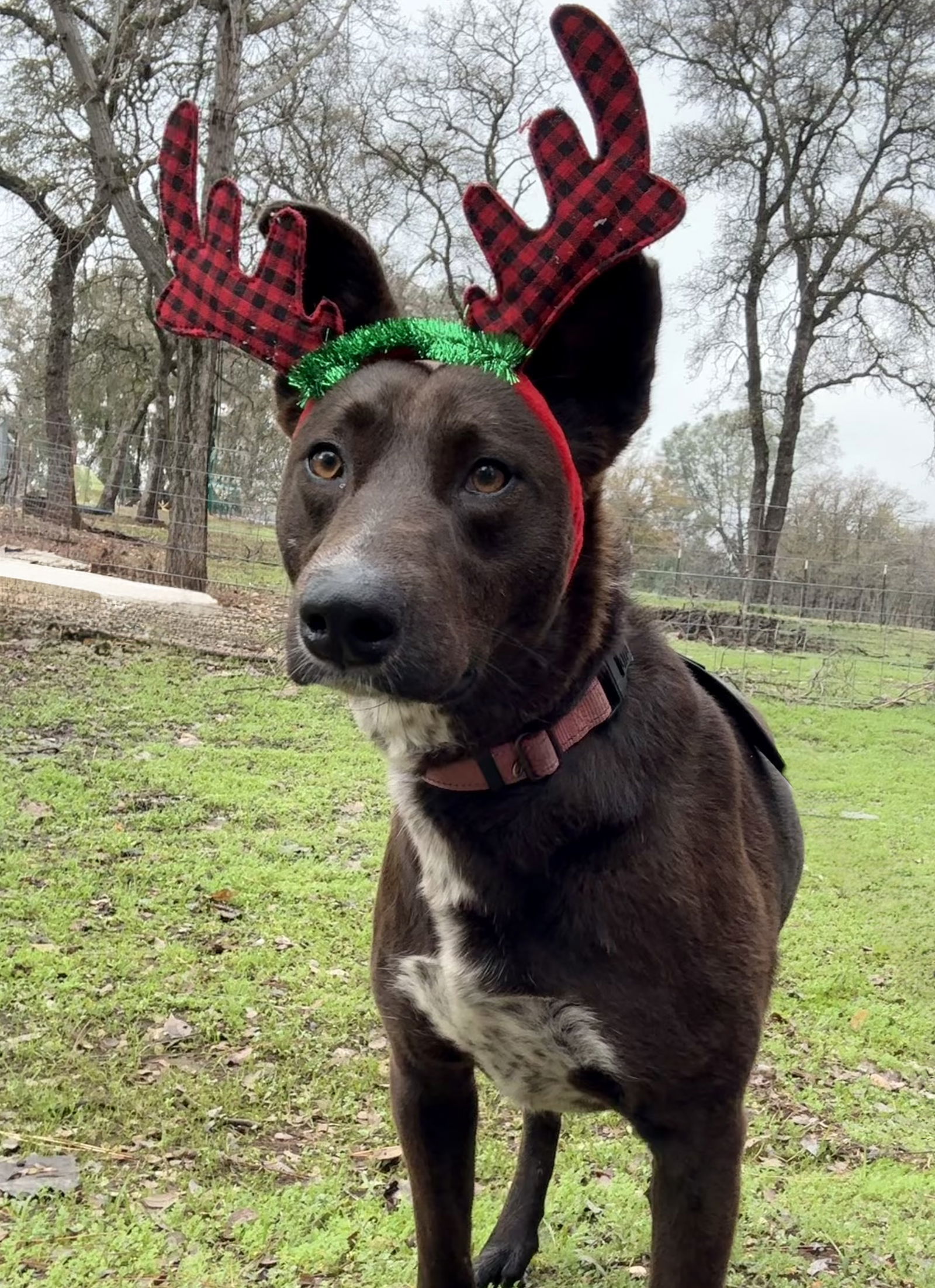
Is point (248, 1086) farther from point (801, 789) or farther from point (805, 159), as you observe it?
point (805, 159)

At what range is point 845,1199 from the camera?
3.10 meters

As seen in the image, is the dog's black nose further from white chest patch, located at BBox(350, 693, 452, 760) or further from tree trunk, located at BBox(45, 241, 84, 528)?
tree trunk, located at BBox(45, 241, 84, 528)

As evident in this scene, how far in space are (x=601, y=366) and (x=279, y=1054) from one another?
2.76m

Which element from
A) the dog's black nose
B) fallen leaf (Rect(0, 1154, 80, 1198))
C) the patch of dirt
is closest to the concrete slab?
the patch of dirt

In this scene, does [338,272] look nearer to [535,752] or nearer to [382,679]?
[382,679]

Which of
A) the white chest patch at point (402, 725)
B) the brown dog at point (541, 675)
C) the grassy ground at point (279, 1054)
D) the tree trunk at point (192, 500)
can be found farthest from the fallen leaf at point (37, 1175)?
the tree trunk at point (192, 500)

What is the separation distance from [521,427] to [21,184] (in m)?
16.5

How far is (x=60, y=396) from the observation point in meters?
17.4

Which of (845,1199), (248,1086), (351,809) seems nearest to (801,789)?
(351,809)

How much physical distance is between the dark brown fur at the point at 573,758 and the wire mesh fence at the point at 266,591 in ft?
23.6

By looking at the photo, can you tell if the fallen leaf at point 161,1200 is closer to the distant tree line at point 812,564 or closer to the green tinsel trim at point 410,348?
the green tinsel trim at point 410,348

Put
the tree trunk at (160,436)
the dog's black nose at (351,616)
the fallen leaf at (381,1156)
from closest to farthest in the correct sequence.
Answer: the dog's black nose at (351,616) → the fallen leaf at (381,1156) → the tree trunk at (160,436)

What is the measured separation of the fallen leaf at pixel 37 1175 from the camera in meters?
2.78

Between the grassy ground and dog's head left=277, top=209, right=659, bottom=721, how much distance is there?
1.80 meters
